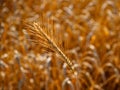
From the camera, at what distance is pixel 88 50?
92.4 inches

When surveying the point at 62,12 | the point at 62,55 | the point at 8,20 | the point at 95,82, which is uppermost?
the point at 8,20

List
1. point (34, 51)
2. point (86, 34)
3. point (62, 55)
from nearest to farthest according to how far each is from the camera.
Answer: point (62, 55), point (34, 51), point (86, 34)

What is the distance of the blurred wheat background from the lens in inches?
80.4

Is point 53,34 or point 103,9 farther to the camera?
point 103,9

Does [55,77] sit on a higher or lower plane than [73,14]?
lower

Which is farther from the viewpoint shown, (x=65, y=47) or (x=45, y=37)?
(x=65, y=47)

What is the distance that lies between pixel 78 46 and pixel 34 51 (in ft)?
1.04

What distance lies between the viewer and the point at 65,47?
2170mm

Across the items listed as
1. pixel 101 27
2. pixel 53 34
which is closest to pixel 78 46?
pixel 101 27

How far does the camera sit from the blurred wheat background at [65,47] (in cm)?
204

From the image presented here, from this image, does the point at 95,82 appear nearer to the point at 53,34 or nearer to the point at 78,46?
the point at 78,46

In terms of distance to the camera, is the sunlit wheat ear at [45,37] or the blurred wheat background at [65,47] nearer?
the sunlit wheat ear at [45,37]

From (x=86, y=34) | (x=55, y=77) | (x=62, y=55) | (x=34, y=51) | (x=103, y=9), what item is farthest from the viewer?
(x=103, y=9)

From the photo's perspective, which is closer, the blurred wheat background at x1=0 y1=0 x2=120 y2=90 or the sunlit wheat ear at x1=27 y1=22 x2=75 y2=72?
the sunlit wheat ear at x1=27 y1=22 x2=75 y2=72
